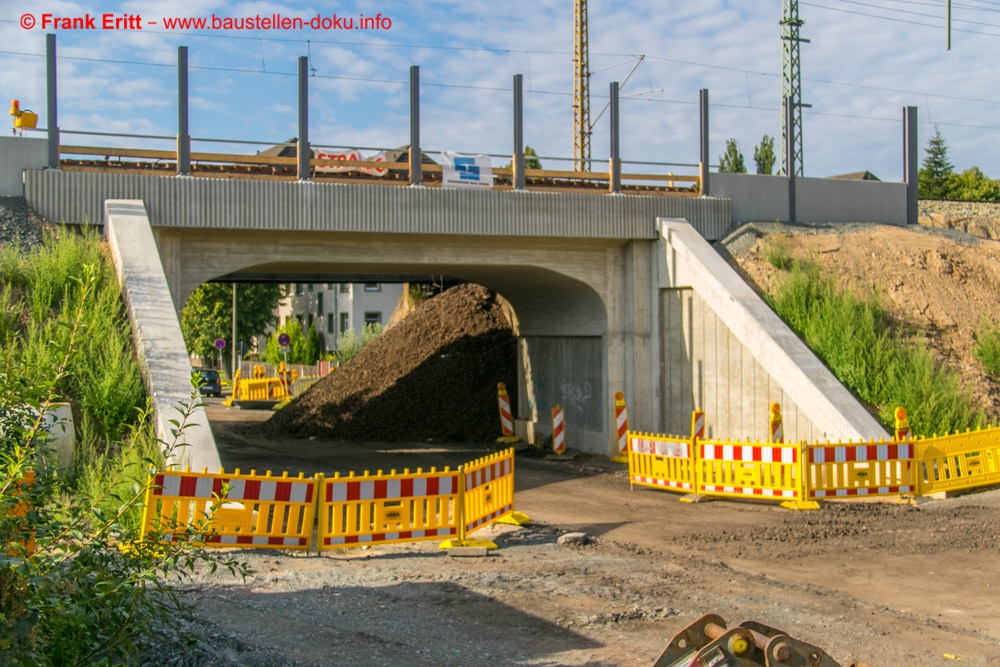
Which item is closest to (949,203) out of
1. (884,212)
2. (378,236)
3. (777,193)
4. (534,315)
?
(884,212)

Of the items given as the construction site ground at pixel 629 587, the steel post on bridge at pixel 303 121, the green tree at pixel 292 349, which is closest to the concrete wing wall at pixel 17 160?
the steel post on bridge at pixel 303 121

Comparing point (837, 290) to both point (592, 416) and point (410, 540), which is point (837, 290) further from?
point (410, 540)

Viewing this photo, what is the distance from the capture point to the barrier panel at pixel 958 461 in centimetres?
1316

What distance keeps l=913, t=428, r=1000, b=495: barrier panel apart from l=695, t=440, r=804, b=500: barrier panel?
1.79m

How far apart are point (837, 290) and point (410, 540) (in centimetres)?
1076

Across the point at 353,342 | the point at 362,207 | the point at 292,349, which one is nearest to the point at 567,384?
the point at 362,207

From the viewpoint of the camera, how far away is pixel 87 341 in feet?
39.6

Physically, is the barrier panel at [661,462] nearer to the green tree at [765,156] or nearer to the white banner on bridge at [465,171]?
the white banner on bridge at [465,171]

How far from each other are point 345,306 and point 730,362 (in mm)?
46758

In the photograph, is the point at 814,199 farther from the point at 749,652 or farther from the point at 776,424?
the point at 749,652

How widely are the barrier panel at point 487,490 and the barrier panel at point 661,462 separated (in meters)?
3.13

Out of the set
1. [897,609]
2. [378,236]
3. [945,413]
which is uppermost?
[378,236]

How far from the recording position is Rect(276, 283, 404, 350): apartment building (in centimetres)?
6075

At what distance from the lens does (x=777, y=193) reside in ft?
70.1
